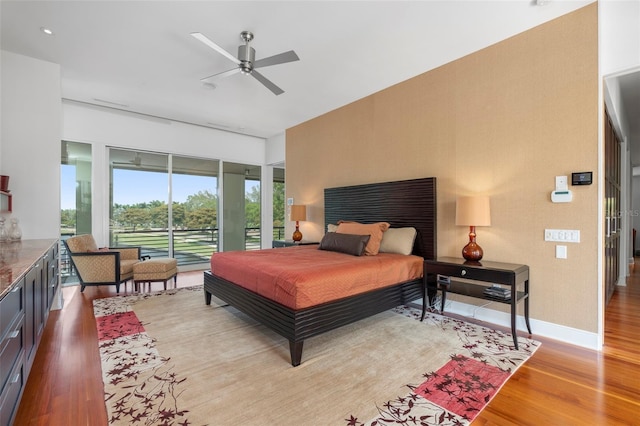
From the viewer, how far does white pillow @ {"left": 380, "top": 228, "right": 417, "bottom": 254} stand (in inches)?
148

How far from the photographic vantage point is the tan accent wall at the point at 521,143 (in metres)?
2.72

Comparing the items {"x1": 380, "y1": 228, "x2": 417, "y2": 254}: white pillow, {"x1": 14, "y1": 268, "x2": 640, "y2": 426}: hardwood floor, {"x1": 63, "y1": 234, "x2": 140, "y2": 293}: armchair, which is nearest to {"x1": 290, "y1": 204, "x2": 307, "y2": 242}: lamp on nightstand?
{"x1": 380, "y1": 228, "x2": 417, "y2": 254}: white pillow

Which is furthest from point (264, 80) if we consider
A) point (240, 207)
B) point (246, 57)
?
point (240, 207)

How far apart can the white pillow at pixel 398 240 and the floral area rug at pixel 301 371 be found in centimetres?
85

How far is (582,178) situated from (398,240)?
191 centimetres

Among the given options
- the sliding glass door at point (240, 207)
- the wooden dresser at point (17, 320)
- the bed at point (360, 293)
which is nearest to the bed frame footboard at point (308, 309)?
the bed at point (360, 293)

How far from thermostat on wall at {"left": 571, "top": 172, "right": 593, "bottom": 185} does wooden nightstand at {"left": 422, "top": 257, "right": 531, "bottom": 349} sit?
0.91 metres

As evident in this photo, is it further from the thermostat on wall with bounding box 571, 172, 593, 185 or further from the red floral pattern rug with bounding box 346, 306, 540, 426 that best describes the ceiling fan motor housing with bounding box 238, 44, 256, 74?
the thermostat on wall with bounding box 571, 172, 593, 185

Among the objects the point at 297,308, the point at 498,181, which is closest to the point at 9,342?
the point at 297,308

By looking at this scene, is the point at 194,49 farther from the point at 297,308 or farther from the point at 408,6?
the point at 297,308

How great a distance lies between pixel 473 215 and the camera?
3076 millimetres

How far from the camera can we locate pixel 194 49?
11.1 ft

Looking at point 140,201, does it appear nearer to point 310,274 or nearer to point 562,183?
point 310,274

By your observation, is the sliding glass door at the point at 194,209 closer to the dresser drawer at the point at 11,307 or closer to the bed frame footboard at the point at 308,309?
the bed frame footboard at the point at 308,309
